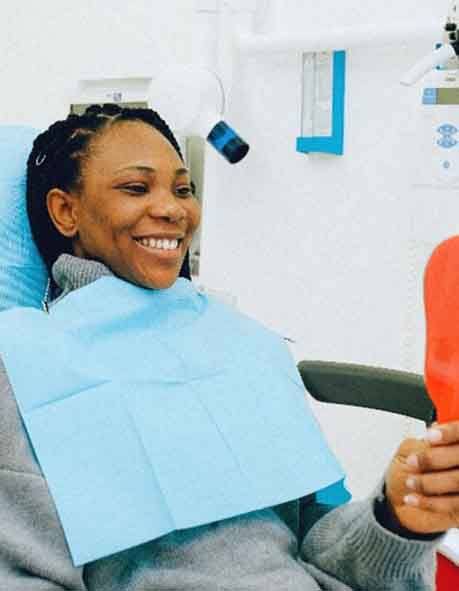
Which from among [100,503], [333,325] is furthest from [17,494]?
[333,325]

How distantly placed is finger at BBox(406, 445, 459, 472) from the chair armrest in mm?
455

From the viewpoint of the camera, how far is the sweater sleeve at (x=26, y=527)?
924mm

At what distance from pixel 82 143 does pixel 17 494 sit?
552 millimetres

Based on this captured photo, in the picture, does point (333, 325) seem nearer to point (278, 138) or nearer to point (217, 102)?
point (278, 138)

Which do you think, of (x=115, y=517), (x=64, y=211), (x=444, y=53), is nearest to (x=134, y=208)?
(x=64, y=211)

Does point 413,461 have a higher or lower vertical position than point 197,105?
lower

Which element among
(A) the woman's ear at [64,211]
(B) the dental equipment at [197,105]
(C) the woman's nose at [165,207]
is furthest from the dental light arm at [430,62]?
(A) the woman's ear at [64,211]

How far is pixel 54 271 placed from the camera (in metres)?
1.23

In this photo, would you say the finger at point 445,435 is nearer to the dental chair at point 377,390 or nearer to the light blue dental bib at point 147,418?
the light blue dental bib at point 147,418

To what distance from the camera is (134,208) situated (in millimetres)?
Result: 1163

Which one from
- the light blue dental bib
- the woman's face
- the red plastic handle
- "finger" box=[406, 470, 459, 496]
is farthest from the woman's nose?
"finger" box=[406, 470, 459, 496]

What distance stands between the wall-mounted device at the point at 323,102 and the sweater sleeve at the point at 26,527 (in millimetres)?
982

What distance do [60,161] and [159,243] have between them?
0.74ft

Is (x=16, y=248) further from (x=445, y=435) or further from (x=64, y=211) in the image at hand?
(x=445, y=435)
